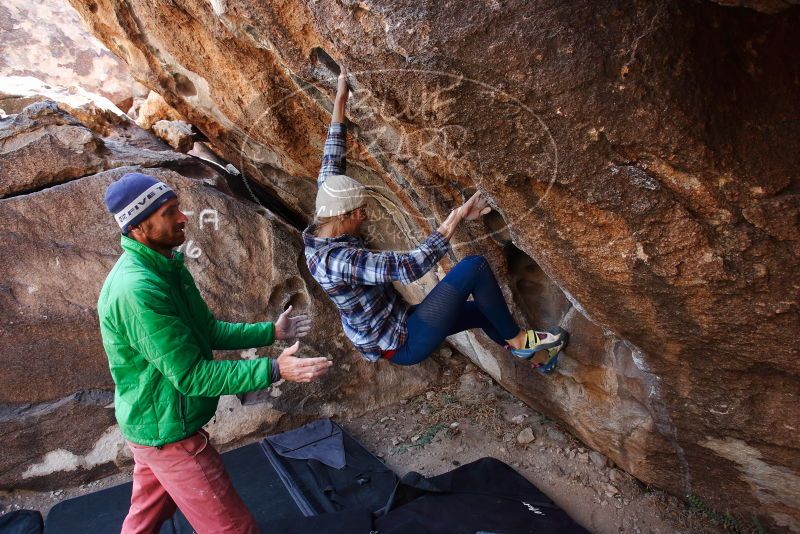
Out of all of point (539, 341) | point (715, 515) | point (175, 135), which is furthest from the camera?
point (175, 135)

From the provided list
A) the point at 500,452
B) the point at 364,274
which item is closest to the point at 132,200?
the point at 364,274

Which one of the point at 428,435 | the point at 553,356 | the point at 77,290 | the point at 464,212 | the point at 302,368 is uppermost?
the point at 464,212

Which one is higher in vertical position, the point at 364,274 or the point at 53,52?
the point at 53,52

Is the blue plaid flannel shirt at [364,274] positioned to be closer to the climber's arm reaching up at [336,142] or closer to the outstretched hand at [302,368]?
the climber's arm reaching up at [336,142]

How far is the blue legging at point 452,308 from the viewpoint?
3049 millimetres

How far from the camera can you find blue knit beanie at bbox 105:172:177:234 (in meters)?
2.21

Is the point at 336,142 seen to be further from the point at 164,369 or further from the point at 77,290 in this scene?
the point at 77,290

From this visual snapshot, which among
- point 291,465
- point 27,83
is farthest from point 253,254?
point 27,83

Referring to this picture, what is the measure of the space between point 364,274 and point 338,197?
0.40 meters

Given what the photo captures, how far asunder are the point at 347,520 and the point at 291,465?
0.90 meters

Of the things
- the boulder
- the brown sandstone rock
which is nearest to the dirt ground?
Result: the boulder

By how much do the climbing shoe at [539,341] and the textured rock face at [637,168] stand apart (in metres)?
0.12

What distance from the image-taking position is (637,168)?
2076mm

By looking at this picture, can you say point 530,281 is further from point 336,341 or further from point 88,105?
point 88,105
